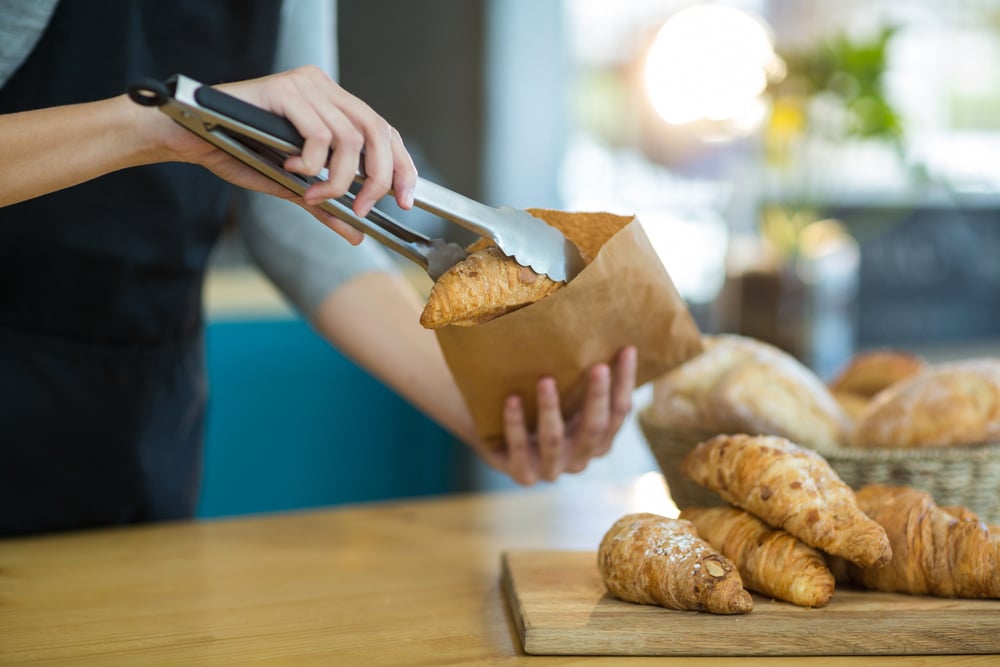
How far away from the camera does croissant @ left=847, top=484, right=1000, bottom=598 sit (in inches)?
29.2

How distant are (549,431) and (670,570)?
10.9 inches

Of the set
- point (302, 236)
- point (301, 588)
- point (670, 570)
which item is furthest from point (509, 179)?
point (670, 570)

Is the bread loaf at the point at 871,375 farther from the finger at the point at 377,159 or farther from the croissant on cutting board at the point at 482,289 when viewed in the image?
the finger at the point at 377,159

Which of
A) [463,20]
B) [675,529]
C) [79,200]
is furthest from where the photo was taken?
[463,20]

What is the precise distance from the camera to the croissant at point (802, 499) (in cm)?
73

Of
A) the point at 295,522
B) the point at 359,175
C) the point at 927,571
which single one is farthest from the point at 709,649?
the point at 295,522

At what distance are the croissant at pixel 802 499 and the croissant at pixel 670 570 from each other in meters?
0.05

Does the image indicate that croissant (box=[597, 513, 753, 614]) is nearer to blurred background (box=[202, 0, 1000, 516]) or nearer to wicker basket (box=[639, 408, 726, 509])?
wicker basket (box=[639, 408, 726, 509])

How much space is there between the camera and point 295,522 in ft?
3.63

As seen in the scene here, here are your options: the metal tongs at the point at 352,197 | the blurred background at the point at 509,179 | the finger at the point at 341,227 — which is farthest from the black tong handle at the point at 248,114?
the blurred background at the point at 509,179

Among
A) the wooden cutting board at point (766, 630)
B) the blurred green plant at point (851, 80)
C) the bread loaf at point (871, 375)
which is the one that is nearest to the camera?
the wooden cutting board at point (766, 630)

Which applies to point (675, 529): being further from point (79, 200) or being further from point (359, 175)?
point (79, 200)

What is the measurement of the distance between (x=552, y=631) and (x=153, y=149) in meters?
0.41

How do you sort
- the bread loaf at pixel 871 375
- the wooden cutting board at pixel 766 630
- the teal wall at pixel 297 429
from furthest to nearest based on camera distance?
1. the teal wall at pixel 297 429
2. the bread loaf at pixel 871 375
3. the wooden cutting board at pixel 766 630
